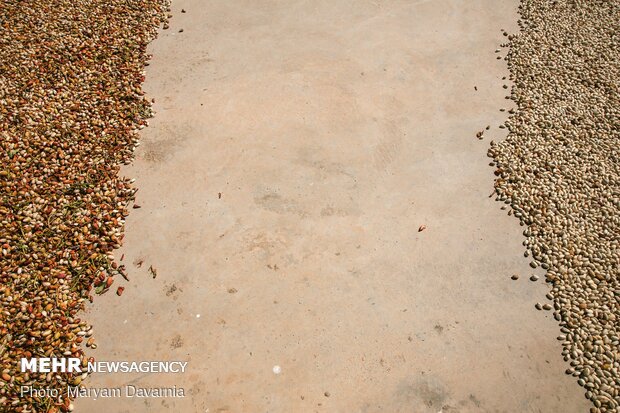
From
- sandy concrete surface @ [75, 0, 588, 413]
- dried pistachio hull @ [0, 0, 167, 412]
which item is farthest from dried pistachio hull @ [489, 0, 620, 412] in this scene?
dried pistachio hull @ [0, 0, 167, 412]

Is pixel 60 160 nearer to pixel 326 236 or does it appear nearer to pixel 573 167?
pixel 326 236

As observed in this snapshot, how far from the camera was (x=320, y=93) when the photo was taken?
598cm

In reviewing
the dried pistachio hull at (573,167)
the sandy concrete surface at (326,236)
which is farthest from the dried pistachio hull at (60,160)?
the dried pistachio hull at (573,167)

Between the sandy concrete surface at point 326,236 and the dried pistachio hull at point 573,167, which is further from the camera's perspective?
the dried pistachio hull at point 573,167

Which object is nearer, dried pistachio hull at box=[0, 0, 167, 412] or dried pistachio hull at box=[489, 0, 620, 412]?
dried pistachio hull at box=[0, 0, 167, 412]

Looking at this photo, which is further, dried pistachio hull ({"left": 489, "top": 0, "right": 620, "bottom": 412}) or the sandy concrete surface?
dried pistachio hull ({"left": 489, "top": 0, "right": 620, "bottom": 412})

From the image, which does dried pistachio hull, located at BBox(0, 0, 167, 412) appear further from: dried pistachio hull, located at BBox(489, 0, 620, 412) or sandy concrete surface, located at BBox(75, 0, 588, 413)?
dried pistachio hull, located at BBox(489, 0, 620, 412)

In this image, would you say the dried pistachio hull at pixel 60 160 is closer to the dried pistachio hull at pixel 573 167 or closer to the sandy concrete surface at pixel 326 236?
the sandy concrete surface at pixel 326 236

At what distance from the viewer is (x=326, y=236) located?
186 inches

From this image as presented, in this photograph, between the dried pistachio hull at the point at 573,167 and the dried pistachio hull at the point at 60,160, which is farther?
the dried pistachio hull at the point at 573,167

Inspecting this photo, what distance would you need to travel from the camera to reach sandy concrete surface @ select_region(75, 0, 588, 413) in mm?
3916

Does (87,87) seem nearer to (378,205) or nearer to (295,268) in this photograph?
(295,268)

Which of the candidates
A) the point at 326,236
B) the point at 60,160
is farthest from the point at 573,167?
the point at 60,160

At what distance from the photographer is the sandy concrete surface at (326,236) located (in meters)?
3.92
